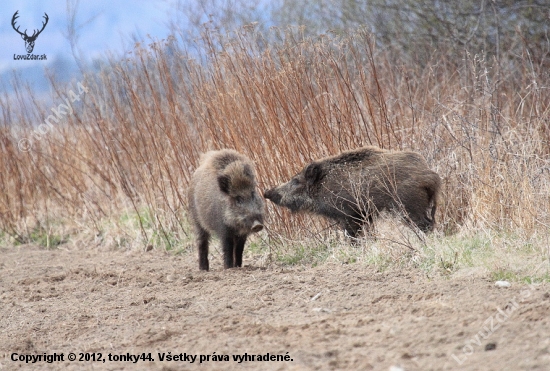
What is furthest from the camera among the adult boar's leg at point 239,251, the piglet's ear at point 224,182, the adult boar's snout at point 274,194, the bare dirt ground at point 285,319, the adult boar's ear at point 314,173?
the adult boar's snout at point 274,194

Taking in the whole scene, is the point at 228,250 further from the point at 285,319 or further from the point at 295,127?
the point at 285,319

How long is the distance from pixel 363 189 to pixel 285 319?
93.2 inches

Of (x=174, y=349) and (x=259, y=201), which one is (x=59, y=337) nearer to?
(x=174, y=349)

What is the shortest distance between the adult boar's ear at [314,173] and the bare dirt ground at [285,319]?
98 cm

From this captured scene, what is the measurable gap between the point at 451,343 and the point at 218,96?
451cm

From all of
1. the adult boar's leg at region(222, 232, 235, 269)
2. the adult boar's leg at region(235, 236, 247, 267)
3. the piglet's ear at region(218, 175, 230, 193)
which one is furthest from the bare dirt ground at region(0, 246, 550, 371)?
the piglet's ear at region(218, 175, 230, 193)

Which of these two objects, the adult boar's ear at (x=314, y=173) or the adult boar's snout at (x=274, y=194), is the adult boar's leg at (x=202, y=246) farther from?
the adult boar's ear at (x=314, y=173)

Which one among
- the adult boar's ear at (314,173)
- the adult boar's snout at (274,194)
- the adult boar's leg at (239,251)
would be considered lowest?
the adult boar's leg at (239,251)

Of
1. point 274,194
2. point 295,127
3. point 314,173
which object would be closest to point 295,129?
point 295,127

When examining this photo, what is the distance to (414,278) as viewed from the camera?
525 centimetres

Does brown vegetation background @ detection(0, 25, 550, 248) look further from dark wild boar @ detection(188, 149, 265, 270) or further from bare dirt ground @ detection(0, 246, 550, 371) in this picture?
bare dirt ground @ detection(0, 246, 550, 371)

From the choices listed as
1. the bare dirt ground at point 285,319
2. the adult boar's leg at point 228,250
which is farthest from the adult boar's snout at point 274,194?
the bare dirt ground at point 285,319

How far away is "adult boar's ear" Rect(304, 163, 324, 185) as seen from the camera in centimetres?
701

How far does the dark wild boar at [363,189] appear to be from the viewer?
6.57 metres
